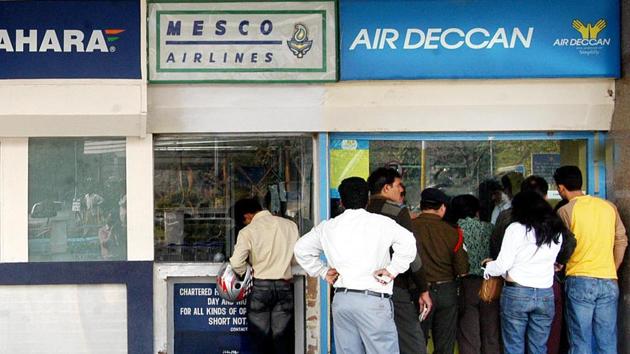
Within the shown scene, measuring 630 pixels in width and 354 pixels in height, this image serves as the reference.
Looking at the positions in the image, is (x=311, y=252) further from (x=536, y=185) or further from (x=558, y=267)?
(x=536, y=185)

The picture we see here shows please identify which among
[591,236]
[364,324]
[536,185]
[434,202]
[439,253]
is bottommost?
[364,324]

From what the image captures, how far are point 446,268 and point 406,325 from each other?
0.66 meters

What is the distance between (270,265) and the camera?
646cm

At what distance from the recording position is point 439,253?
605 centimetres

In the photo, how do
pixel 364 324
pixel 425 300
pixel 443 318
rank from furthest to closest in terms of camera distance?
pixel 443 318 → pixel 425 300 → pixel 364 324

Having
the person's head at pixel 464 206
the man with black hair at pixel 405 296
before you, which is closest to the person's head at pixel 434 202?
the person's head at pixel 464 206

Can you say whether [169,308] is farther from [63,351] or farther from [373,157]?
[373,157]

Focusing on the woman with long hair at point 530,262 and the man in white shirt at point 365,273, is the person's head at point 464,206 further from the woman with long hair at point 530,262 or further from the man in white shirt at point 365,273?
the man in white shirt at point 365,273

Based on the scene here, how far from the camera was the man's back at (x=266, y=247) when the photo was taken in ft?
21.1

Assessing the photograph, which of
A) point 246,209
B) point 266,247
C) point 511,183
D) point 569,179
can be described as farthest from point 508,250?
point 246,209

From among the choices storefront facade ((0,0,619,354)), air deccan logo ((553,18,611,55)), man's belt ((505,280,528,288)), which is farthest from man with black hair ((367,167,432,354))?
air deccan logo ((553,18,611,55))

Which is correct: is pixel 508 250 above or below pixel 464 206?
below

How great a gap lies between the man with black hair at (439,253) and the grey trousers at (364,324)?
102cm

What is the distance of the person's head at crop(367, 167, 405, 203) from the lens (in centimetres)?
572
